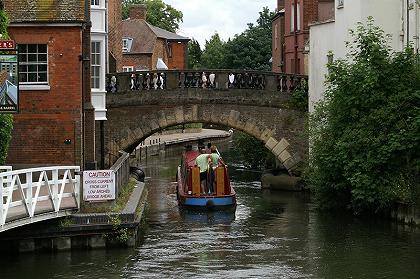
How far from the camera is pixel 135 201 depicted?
27.3 metres

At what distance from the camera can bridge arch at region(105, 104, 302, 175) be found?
38500 mm

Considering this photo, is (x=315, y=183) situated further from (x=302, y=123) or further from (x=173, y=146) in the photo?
(x=173, y=146)

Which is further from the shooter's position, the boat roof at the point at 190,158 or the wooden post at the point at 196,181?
the boat roof at the point at 190,158

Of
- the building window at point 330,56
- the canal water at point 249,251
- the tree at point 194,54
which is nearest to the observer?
the canal water at point 249,251

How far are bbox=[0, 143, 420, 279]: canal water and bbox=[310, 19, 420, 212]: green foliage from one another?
1.04m

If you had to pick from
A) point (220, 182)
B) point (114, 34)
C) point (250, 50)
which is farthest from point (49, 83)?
point (250, 50)

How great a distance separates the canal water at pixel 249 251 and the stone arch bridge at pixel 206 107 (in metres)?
4.85

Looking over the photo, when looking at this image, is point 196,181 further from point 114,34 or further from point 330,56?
point 114,34

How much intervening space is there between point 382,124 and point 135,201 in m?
7.65

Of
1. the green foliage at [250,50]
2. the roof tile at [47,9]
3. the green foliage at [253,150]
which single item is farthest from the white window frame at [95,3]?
the green foliage at [250,50]

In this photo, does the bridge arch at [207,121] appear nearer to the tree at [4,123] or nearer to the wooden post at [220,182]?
the wooden post at [220,182]

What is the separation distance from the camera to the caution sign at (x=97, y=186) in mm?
24422

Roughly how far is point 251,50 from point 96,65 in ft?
168

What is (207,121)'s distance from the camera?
39.1 m
